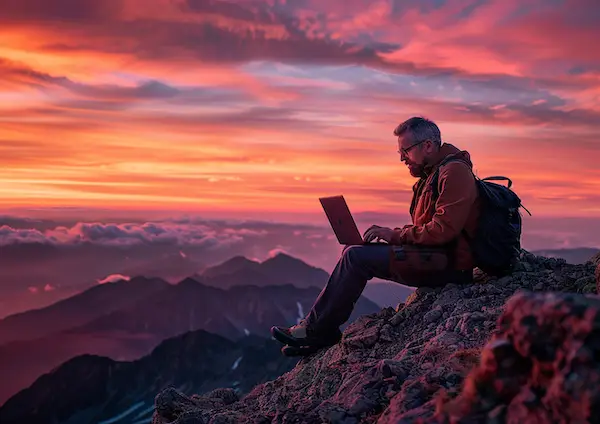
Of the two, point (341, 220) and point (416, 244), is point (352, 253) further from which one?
point (416, 244)

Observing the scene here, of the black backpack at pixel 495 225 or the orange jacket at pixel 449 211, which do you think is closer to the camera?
the orange jacket at pixel 449 211

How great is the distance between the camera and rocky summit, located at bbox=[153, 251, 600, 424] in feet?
15.0

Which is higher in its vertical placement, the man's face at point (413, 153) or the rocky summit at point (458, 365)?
the man's face at point (413, 153)

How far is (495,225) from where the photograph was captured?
370 inches

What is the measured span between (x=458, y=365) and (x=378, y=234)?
2838 millimetres

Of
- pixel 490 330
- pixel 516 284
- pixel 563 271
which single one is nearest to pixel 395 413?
pixel 490 330

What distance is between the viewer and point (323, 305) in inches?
380

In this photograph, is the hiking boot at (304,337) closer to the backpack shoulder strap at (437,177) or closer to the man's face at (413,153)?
the backpack shoulder strap at (437,177)

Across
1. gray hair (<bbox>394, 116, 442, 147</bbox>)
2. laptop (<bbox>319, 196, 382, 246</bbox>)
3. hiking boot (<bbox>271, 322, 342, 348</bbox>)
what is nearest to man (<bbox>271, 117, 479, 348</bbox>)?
gray hair (<bbox>394, 116, 442, 147</bbox>)

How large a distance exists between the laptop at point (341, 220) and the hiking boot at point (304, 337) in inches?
52.1

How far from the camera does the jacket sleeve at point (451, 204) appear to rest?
8.94 m

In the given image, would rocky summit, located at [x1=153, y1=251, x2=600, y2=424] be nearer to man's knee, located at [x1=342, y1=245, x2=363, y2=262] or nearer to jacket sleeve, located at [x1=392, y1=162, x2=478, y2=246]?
jacket sleeve, located at [x1=392, y1=162, x2=478, y2=246]

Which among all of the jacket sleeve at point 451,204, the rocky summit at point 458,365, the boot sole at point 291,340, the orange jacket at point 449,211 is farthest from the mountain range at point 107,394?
the jacket sleeve at point 451,204

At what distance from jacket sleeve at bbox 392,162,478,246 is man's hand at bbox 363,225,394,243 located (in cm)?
46
